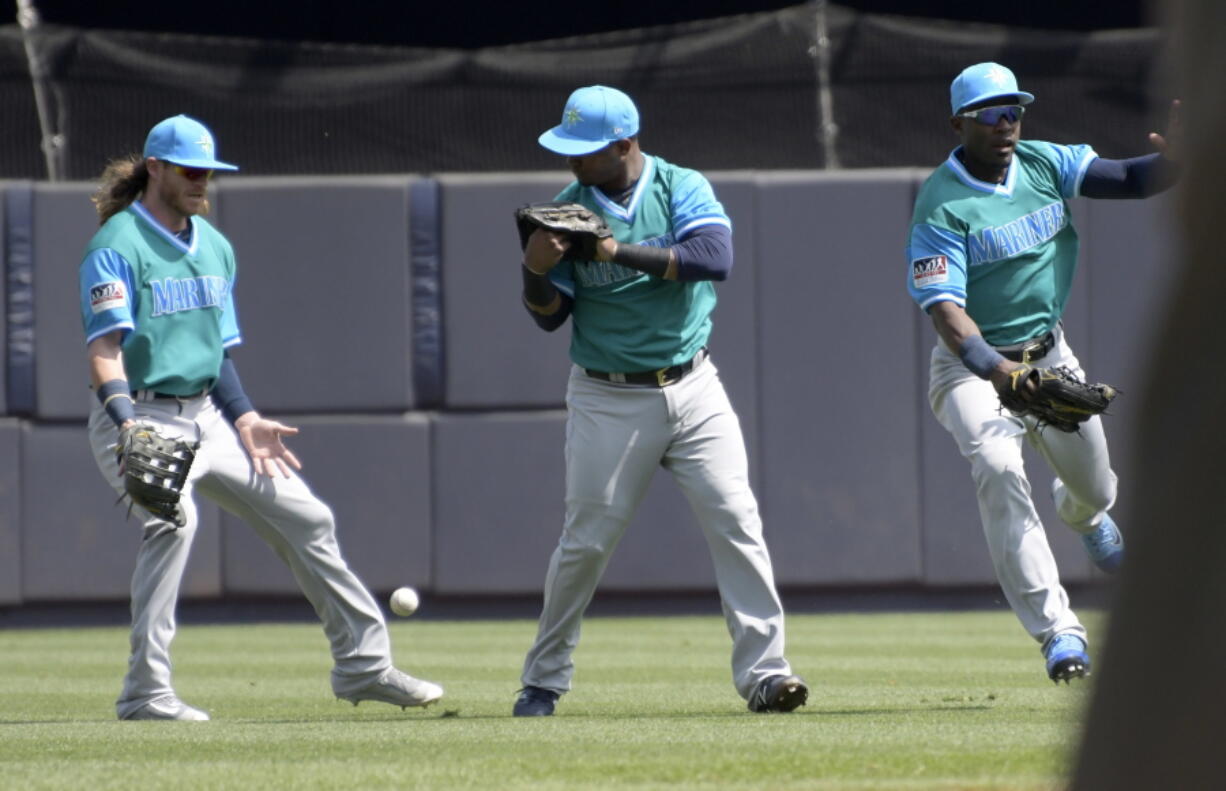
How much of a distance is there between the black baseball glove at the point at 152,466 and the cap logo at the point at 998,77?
2.69m

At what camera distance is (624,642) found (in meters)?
8.50

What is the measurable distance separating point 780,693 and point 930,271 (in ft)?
4.60

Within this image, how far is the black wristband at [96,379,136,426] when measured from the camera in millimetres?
5077

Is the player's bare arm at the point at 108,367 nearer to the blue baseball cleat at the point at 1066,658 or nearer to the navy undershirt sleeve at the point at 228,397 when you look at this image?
the navy undershirt sleeve at the point at 228,397

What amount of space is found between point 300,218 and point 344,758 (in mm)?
6536

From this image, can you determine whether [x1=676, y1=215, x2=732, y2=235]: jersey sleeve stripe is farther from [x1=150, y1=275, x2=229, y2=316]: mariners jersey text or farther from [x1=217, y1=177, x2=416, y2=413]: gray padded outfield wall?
[x1=217, y1=177, x2=416, y2=413]: gray padded outfield wall

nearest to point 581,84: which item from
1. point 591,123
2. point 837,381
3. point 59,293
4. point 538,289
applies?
point 837,381

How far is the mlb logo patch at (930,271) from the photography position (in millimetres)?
5293

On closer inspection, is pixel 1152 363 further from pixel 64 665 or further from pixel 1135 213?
pixel 1135 213

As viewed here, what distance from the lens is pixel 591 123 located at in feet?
16.3

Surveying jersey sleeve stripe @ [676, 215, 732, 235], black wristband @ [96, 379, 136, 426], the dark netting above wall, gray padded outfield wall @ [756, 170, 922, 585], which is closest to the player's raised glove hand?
jersey sleeve stripe @ [676, 215, 732, 235]

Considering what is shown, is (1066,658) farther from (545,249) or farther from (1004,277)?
(545,249)

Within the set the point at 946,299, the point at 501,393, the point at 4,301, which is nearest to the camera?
the point at 946,299

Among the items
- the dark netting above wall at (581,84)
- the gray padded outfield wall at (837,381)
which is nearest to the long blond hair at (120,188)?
the dark netting above wall at (581,84)
